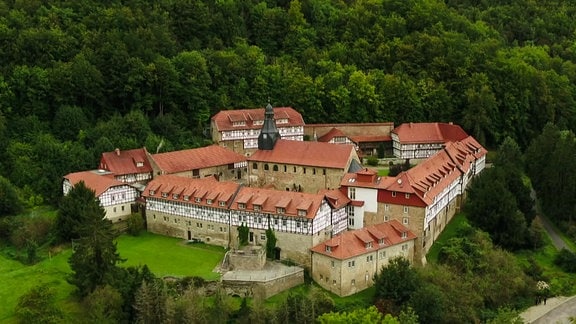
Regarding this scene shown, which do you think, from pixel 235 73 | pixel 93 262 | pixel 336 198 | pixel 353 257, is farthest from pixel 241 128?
pixel 93 262

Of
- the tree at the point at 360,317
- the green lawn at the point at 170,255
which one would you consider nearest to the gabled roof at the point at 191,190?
the green lawn at the point at 170,255

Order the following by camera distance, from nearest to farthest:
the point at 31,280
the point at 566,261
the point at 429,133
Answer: the point at 31,280 < the point at 566,261 < the point at 429,133

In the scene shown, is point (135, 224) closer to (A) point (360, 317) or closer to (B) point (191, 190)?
(B) point (191, 190)

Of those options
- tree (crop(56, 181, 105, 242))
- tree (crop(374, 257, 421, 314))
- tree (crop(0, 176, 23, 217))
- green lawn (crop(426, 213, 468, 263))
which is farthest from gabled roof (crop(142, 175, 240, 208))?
green lawn (crop(426, 213, 468, 263))

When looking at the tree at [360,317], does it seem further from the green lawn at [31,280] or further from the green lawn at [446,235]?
the green lawn at [31,280]

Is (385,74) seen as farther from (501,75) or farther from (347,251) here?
(347,251)
